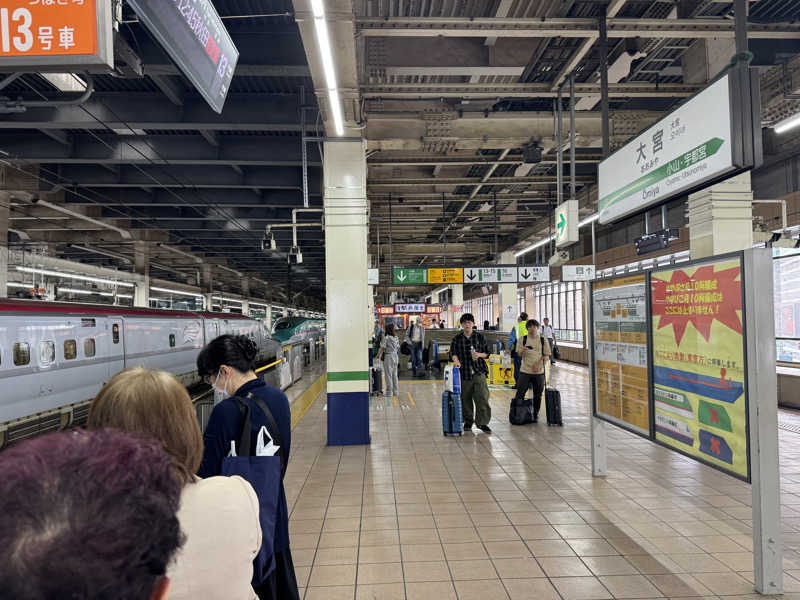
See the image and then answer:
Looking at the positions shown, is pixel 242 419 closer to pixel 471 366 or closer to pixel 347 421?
pixel 347 421

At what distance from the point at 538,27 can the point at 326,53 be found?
2.56m

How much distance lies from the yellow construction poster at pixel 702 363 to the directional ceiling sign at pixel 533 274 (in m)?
9.99

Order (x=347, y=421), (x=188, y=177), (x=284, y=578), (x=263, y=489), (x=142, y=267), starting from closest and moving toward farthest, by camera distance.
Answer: (x=263, y=489), (x=284, y=578), (x=347, y=421), (x=188, y=177), (x=142, y=267)

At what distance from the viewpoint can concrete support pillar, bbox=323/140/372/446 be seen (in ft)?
26.1

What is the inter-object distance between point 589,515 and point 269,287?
136ft

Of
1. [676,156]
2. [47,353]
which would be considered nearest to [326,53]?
[676,156]

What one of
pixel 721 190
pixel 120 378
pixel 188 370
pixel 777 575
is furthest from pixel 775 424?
pixel 188 370

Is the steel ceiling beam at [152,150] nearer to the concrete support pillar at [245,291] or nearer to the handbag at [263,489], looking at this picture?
the handbag at [263,489]

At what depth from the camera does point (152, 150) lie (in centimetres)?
979

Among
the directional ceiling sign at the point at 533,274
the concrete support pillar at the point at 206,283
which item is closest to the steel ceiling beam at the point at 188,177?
the directional ceiling sign at the point at 533,274

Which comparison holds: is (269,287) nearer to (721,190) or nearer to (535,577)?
(721,190)

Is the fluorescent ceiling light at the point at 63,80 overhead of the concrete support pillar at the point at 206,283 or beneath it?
overhead

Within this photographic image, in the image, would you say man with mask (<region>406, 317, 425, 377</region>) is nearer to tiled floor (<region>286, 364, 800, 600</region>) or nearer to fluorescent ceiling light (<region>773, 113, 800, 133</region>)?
tiled floor (<region>286, 364, 800, 600</region>)

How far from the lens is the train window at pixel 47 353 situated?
7454 millimetres
